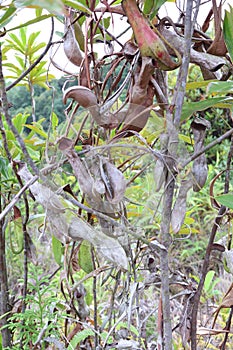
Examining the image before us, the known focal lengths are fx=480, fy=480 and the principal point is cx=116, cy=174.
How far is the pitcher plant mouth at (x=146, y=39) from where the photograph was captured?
0.40 meters

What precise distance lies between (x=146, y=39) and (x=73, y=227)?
0.19 metres

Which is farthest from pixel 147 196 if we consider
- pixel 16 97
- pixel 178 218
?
pixel 16 97

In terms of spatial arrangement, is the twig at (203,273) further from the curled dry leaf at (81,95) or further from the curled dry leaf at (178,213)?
the curled dry leaf at (81,95)

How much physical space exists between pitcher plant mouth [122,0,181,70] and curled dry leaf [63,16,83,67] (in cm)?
9

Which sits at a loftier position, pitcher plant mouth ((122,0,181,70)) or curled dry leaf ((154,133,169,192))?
pitcher plant mouth ((122,0,181,70))

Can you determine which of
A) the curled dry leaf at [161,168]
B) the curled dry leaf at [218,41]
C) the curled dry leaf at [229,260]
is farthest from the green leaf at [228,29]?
the curled dry leaf at [229,260]

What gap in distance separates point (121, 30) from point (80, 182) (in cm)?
25

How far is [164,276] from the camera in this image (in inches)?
17.9

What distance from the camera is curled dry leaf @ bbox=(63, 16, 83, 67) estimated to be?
0.49m

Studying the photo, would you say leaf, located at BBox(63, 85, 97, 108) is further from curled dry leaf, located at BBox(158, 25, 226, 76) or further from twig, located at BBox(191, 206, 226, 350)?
twig, located at BBox(191, 206, 226, 350)

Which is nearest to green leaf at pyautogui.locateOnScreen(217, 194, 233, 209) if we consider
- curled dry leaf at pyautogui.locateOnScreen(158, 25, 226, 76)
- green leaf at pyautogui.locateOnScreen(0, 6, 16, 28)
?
curled dry leaf at pyautogui.locateOnScreen(158, 25, 226, 76)

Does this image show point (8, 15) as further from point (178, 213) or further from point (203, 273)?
point (203, 273)

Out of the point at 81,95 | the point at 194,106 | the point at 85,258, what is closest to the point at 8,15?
the point at 81,95

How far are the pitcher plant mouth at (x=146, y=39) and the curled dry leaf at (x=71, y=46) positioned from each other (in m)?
0.09
